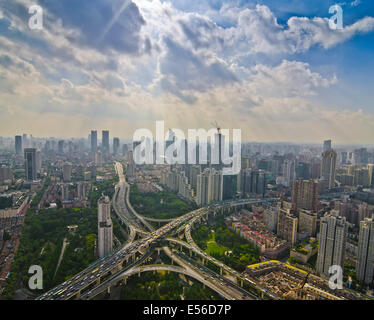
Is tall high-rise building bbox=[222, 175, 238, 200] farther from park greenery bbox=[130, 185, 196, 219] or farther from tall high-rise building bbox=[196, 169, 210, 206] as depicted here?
→ park greenery bbox=[130, 185, 196, 219]

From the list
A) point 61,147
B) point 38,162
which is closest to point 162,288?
point 38,162

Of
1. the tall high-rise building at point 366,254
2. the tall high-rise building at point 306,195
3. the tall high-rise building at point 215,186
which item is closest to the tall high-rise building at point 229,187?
the tall high-rise building at point 215,186

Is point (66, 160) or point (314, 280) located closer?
point (314, 280)

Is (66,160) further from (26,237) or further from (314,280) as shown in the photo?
(314,280)

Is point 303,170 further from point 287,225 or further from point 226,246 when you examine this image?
point 226,246

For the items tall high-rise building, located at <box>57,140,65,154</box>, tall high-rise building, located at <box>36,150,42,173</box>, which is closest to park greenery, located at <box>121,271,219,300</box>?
tall high-rise building, located at <box>57,140,65,154</box>

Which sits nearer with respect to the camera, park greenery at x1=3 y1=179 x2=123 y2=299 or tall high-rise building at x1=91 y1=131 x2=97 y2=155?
park greenery at x1=3 y1=179 x2=123 y2=299
